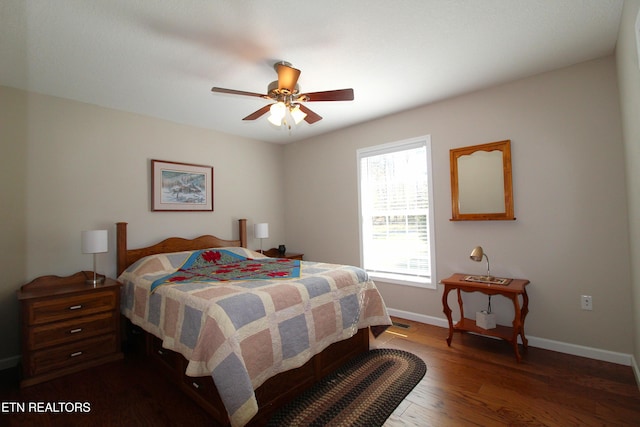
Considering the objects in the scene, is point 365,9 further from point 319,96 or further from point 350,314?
point 350,314

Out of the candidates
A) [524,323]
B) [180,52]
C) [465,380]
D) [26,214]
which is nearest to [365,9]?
[180,52]

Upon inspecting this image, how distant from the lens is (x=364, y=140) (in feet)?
12.8

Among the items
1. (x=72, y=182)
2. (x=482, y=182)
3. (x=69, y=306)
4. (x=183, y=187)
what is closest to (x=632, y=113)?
(x=482, y=182)

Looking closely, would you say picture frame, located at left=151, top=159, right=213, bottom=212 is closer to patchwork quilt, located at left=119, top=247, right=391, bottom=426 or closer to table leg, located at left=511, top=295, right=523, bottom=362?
patchwork quilt, located at left=119, top=247, right=391, bottom=426

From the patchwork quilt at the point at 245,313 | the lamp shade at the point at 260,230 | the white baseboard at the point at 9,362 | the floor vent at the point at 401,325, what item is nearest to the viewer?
the patchwork quilt at the point at 245,313

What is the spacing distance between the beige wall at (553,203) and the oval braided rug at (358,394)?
117 centimetres

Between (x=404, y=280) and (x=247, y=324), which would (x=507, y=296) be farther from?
(x=247, y=324)

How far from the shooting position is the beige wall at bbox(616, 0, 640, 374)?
1632 mm

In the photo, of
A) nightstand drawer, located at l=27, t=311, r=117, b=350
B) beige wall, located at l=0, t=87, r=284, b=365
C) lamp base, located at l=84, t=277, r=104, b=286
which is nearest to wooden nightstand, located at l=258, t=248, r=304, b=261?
beige wall, located at l=0, t=87, r=284, b=365

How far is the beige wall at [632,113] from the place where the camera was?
1.63m

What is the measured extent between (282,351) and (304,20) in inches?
83.7

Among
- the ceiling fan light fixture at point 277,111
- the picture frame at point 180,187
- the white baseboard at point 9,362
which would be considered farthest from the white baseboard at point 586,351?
the white baseboard at point 9,362

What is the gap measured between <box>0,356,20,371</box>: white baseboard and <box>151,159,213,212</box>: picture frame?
175 cm

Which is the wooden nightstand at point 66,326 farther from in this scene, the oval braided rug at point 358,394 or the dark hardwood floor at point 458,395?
the oval braided rug at point 358,394
